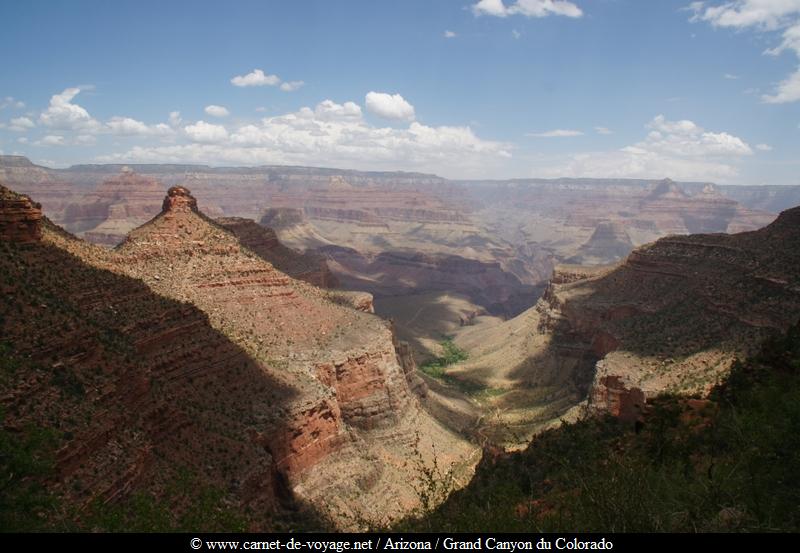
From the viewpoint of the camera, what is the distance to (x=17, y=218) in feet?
88.3

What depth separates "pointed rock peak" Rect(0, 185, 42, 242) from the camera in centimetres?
2639

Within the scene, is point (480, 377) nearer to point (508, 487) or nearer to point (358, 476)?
point (358, 476)

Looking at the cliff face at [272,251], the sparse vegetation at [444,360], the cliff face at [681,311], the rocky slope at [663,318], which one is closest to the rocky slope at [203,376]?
the cliff face at [272,251]

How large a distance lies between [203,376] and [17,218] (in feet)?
42.8

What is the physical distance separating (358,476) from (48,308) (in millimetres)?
21432

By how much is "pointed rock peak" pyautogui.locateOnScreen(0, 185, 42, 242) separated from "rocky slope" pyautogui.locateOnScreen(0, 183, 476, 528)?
0.20 meters

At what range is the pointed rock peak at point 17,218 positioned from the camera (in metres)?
26.4

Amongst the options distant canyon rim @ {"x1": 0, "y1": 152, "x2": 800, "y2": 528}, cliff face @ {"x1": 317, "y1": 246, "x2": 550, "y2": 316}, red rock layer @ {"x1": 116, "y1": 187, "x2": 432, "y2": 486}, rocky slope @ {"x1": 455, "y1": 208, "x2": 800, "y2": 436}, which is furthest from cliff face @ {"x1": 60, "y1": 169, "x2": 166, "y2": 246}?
rocky slope @ {"x1": 455, "y1": 208, "x2": 800, "y2": 436}

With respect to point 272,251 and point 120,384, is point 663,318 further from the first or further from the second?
point 120,384

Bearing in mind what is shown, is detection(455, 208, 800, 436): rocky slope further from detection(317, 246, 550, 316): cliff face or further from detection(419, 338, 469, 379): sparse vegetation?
detection(317, 246, 550, 316): cliff face

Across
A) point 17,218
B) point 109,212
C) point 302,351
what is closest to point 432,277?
point 109,212

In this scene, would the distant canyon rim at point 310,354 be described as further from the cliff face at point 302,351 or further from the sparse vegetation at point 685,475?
the sparse vegetation at point 685,475
